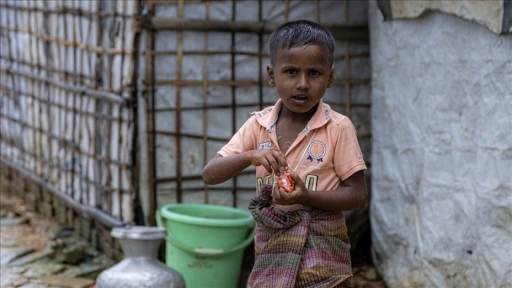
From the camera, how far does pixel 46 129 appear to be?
8.09m

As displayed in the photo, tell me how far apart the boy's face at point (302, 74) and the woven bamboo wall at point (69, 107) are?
312 centimetres

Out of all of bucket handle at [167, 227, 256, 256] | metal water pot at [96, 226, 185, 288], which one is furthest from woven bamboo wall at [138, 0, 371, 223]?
metal water pot at [96, 226, 185, 288]

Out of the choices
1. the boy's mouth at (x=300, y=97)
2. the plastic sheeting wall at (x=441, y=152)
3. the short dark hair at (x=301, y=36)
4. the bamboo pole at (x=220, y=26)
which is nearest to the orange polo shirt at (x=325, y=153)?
the boy's mouth at (x=300, y=97)

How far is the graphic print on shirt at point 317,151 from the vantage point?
10.5ft

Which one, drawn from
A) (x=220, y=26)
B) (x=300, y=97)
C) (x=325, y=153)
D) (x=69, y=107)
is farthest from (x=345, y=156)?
(x=69, y=107)

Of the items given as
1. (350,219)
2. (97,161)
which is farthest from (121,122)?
(350,219)

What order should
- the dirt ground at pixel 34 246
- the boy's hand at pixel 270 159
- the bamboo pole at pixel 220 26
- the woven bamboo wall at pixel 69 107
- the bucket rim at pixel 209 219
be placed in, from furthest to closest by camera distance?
the woven bamboo wall at pixel 69 107
the dirt ground at pixel 34 246
the bamboo pole at pixel 220 26
the bucket rim at pixel 209 219
the boy's hand at pixel 270 159

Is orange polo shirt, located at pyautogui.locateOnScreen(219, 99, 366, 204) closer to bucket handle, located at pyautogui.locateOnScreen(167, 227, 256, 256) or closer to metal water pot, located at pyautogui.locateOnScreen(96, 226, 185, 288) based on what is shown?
metal water pot, located at pyautogui.locateOnScreen(96, 226, 185, 288)

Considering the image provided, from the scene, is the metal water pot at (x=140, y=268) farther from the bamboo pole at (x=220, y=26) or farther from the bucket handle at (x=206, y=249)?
the bamboo pole at (x=220, y=26)

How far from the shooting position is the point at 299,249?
321 centimetres

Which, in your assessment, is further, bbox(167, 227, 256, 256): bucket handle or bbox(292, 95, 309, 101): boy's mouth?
bbox(167, 227, 256, 256): bucket handle

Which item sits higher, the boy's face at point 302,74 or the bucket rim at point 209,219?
the boy's face at point 302,74

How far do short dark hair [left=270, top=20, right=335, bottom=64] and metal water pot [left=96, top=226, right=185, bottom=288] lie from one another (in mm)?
2374

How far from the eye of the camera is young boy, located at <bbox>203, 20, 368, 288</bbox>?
124 inches
